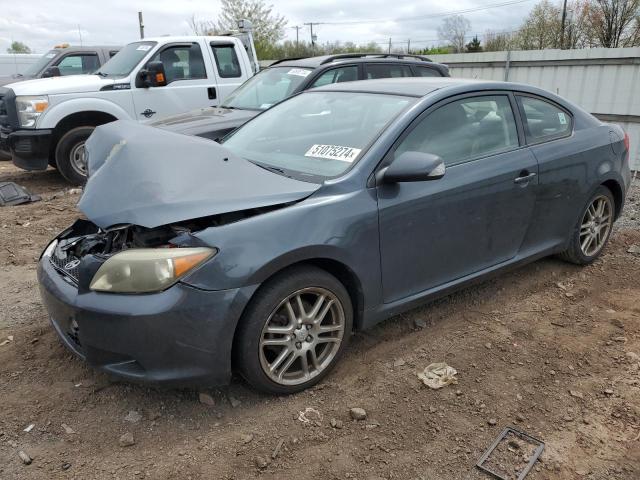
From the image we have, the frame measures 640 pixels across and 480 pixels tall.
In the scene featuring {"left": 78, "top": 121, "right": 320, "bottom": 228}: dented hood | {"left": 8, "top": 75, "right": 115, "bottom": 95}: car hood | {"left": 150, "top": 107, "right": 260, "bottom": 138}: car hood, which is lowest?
{"left": 150, "top": 107, "right": 260, "bottom": 138}: car hood

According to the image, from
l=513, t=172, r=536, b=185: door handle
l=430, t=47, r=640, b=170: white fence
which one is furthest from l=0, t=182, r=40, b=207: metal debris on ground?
l=430, t=47, r=640, b=170: white fence

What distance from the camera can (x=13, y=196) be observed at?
7.10 m

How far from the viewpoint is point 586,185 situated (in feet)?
13.8

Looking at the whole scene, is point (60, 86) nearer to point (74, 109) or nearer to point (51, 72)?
point (74, 109)

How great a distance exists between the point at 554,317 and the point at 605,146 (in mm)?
1553

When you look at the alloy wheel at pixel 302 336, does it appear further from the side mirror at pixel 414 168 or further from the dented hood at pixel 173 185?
the side mirror at pixel 414 168

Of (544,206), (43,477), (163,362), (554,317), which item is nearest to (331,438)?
(163,362)

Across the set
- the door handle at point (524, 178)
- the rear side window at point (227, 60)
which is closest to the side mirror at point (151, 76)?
the rear side window at point (227, 60)

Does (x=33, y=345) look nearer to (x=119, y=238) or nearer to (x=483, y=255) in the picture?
(x=119, y=238)

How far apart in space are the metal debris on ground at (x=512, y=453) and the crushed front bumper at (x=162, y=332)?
1292 millimetres

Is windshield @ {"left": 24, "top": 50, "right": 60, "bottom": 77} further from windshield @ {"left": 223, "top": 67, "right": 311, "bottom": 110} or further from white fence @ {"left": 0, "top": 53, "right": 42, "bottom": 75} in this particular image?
white fence @ {"left": 0, "top": 53, "right": 42, "bottom": 75}

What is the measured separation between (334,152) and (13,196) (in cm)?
565

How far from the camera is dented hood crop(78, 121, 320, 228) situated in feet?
8.68

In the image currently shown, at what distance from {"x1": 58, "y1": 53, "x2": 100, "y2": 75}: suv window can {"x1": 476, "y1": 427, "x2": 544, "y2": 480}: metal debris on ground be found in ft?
36.1
